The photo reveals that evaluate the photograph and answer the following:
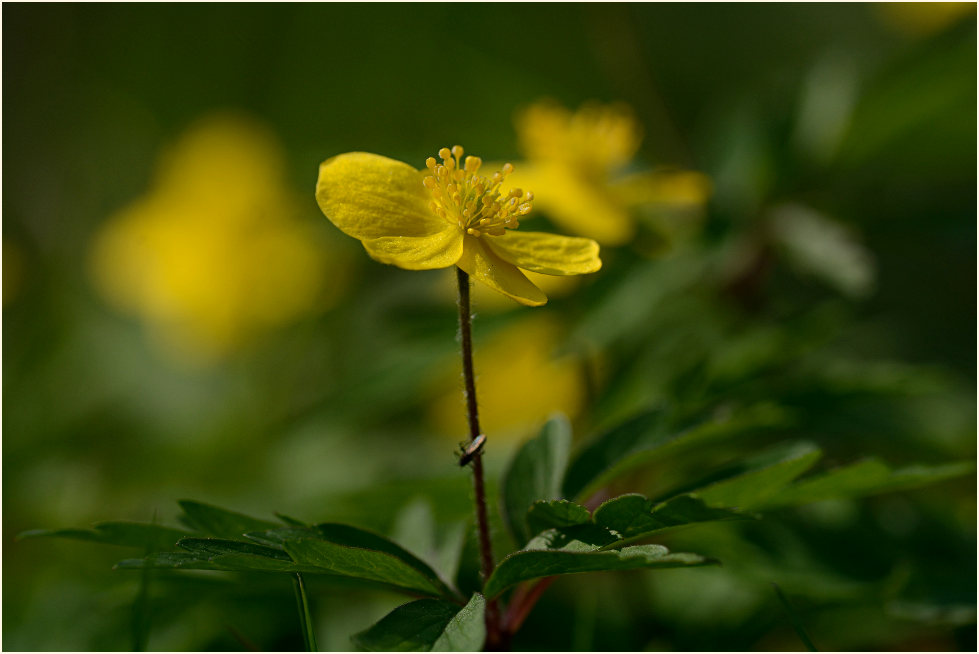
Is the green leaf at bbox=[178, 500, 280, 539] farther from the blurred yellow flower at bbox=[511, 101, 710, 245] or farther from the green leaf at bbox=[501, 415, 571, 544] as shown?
the blurred yellow flower at bbox=[511, 101, 710, 245]

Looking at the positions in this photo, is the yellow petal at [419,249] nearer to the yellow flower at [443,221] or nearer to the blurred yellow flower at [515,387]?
the yellow flower at [443,221]

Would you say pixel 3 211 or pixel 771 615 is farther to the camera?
pixel 3 211

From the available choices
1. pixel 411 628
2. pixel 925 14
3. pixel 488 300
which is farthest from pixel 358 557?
pixel 925 14

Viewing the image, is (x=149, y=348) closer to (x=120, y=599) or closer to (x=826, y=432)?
(x=120, y=599)

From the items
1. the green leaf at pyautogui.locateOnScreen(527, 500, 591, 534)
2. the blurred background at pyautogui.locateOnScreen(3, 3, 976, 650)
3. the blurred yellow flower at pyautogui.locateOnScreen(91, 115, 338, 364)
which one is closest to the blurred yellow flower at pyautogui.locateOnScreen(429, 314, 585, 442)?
the blurred background at pyautogui.locateOnScreen(3, 3, 976, 650)

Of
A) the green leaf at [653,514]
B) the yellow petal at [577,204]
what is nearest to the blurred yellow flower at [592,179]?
the yellow petal at [577,204]

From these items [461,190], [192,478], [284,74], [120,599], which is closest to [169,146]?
[284,74]
